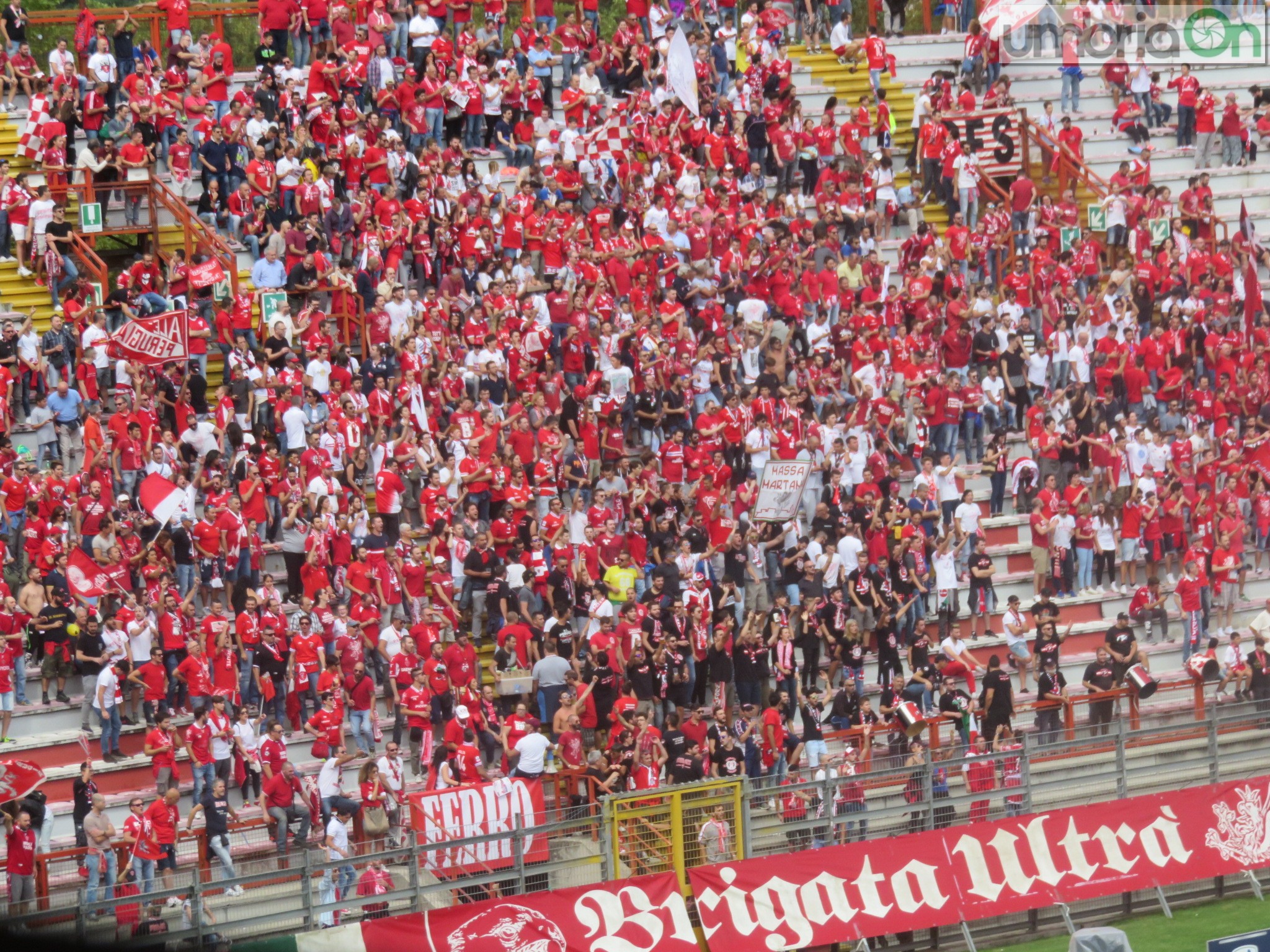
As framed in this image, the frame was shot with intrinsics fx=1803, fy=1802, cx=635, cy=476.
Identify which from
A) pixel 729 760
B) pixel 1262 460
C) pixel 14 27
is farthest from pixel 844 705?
pixel 14 27

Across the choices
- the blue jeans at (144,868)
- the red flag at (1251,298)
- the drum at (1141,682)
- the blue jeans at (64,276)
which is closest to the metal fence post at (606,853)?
the blue jeans at (144,868)

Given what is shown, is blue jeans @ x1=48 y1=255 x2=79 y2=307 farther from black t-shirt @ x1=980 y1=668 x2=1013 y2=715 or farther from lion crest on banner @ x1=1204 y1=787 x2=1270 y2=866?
lion crest on banner @ x1=1204 y1=787 x2=1270 y2=866

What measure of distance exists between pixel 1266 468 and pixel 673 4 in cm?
1267

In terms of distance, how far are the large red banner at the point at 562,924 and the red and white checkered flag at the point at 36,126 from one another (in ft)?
46.2

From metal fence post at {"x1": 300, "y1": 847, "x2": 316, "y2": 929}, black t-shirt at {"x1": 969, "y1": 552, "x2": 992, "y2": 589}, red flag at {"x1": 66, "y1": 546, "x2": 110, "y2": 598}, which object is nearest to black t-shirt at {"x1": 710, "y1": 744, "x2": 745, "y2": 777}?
metal fence post at {"x1": 300, "y1": 847, "x2": 316, "y2": 929}

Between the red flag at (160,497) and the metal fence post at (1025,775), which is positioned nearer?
the metal fence post at (1025,775)

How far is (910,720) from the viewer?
63.1ft

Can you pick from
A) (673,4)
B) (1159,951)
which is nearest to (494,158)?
(673,4)

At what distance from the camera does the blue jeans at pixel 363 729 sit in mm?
19188

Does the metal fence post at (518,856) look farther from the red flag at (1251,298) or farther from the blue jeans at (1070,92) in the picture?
the blue jeans at (1070,92)

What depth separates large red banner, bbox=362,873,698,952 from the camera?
564 inches

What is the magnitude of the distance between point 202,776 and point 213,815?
131cm

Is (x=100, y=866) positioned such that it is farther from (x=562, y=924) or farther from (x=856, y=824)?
(x=856, y=824)

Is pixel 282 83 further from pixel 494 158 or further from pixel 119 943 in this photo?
pixel 119 943
